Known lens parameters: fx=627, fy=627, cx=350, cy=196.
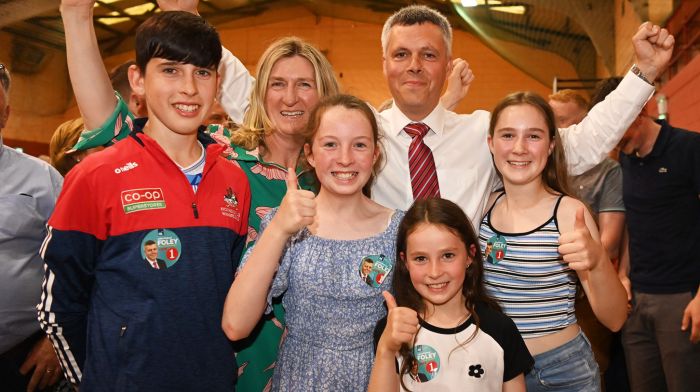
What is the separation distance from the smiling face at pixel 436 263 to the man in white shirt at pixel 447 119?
1.72ft

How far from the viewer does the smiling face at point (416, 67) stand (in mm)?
Result: 2930

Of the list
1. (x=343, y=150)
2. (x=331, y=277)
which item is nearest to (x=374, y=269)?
(x=331, y=277)

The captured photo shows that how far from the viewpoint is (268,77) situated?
281 centimetres

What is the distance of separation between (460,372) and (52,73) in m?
16.8

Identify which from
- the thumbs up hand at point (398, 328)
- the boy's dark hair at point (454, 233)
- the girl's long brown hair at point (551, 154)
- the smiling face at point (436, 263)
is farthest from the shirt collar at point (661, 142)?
the thumbs up hand at point (398, 328)

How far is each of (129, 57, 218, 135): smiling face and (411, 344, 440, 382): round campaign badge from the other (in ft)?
3.61

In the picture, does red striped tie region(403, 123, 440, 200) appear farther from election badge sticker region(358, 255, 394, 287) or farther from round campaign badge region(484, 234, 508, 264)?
election badge sticker region(358, 255, 394, 287)

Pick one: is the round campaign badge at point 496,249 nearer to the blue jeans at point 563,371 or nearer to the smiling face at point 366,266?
the blue jeans at point 563,371

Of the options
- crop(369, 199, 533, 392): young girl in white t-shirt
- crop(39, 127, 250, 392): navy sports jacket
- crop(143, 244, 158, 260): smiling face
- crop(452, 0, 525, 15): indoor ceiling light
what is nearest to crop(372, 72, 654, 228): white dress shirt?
crop(369, 199, 533, 392): young girl in white t-shirt

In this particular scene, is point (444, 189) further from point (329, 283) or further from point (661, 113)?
point (661, 113)

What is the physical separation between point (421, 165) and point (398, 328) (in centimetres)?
109

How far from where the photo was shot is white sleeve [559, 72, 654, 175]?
8.86ft

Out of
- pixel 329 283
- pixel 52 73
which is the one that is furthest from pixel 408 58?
pixel 52 73

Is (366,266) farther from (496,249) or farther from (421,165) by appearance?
(421,165)
